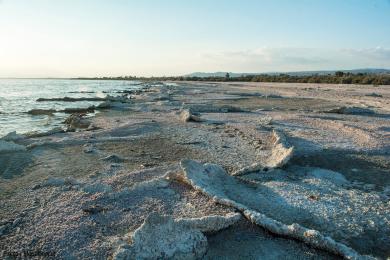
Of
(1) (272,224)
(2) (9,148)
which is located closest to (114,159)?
(2) (9,148)

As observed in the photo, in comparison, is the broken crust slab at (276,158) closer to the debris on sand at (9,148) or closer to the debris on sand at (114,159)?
the debris on sand at (114,159)

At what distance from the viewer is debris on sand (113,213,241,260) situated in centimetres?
392

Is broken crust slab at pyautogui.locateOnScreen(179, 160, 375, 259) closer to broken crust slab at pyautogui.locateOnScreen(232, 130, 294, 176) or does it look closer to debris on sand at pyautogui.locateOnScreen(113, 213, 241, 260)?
debris on sand at pyautogui.locateOnScreen(113, 213, 241, 260)

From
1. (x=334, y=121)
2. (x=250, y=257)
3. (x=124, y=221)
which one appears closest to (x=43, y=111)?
(x=334, y=121)

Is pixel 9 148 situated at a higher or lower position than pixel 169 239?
lower

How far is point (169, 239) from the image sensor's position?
408 centimetres

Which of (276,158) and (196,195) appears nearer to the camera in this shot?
(196,195)

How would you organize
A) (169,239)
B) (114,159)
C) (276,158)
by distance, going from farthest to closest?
1. (114,159)
2. (276,158)
3. (169,239)

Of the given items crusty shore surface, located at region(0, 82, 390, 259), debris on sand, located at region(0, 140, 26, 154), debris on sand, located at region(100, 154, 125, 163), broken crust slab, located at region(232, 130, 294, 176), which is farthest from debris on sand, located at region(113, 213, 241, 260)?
debris on sand, located at region(0, 140, 26, 154)

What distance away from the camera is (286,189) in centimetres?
575

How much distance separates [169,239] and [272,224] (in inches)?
44.7

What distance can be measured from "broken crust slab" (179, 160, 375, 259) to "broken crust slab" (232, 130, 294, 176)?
96cm

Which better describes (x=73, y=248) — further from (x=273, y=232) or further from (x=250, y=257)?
(x=273, y=232)

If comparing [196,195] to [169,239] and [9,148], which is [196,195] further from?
[9,148]
